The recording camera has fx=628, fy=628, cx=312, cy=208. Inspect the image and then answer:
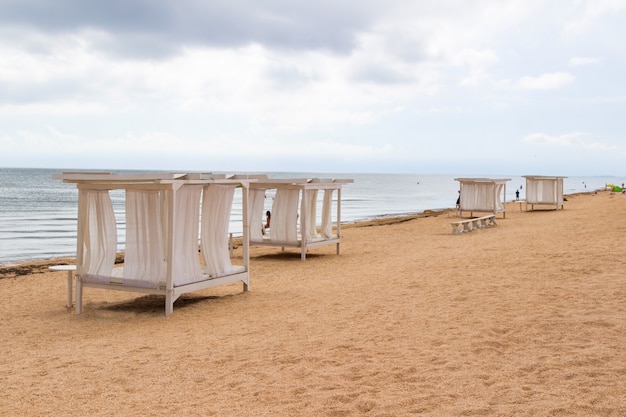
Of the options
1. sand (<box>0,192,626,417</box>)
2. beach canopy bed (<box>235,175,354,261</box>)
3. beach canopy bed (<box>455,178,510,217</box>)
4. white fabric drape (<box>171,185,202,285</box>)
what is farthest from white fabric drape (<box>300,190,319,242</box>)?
beach canopy bed (<box>455,178,510,217</box>)

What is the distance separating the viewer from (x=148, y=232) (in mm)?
8312

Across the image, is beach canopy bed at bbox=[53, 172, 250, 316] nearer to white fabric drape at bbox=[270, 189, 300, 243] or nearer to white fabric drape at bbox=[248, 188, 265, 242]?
white fabric drape at bbox=[270, 189, 300, 243]

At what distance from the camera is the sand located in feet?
15.6

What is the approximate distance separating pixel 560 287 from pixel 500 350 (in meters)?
3.07

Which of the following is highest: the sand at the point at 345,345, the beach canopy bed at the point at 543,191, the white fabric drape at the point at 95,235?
the beach canopy bed at the point at 543,191

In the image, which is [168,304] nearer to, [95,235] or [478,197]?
→ [95,235]

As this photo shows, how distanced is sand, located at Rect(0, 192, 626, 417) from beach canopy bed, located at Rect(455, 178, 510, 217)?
12512 mm

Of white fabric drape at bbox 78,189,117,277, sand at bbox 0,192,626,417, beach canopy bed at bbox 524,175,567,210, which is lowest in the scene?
sand at bbox 0,192,626,417

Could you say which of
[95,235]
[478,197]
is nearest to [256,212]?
[95,235]

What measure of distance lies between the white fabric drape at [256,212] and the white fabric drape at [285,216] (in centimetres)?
40

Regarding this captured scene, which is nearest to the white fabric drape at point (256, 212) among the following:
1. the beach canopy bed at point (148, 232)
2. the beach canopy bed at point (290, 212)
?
the beach canopy bed at point (290, 212)

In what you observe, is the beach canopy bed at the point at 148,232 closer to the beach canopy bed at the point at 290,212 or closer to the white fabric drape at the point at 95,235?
the white fabric drape at the point at 95,235

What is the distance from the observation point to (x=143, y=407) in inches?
188

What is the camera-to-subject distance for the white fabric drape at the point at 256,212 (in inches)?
554
